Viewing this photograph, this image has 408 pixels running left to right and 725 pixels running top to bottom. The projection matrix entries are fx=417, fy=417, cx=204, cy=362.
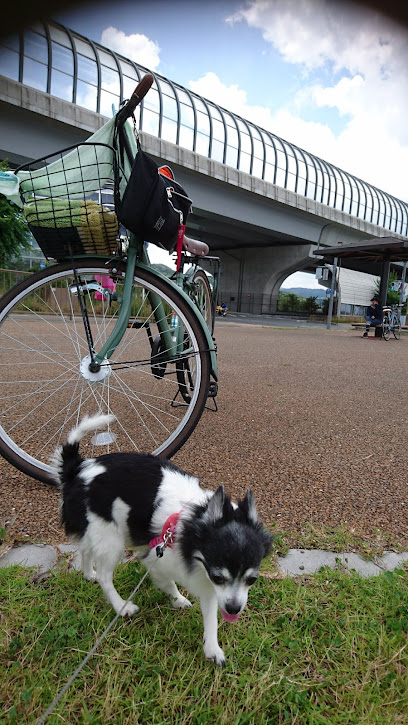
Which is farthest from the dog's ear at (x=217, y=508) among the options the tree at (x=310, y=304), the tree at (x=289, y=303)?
the tree at (x=310, y=304)

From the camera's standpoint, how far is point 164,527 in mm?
1371

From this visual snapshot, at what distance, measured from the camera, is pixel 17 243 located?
17.9 meters

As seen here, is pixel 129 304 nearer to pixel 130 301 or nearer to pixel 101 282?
pixel 130 301

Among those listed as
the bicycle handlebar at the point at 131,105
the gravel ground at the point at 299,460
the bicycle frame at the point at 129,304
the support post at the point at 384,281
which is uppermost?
the support post at the point at 384,281

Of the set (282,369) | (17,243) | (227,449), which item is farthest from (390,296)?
(227,449)

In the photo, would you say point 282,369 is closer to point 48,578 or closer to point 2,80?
point 48,578

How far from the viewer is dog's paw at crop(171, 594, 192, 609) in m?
1.49

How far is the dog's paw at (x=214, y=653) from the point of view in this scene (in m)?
1.25

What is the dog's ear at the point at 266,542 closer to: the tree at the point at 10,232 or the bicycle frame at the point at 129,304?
the bicycle frame at the point at 129,304

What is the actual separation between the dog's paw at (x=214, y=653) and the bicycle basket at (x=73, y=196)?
183 centimetres

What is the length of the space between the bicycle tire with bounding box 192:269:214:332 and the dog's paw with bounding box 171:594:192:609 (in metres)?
2.50

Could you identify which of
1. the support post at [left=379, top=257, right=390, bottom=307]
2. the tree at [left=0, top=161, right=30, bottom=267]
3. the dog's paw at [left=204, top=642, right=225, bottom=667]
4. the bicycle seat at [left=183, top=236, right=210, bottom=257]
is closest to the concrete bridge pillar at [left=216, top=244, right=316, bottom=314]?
the support post at [left=379, top=257, right=390, bottom=307]

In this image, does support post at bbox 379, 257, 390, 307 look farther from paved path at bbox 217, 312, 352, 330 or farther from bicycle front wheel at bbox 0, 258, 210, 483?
bicycle front wheel at bbox 0, 258, 210, 483

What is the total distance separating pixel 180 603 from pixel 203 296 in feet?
9.56
